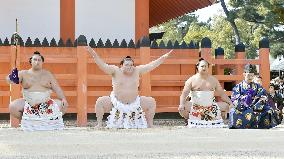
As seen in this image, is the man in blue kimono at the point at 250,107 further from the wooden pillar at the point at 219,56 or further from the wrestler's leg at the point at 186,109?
the wooden pillar at the point at 219,56

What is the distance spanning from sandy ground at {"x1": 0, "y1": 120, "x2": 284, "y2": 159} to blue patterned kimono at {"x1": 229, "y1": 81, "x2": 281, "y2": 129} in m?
1.17

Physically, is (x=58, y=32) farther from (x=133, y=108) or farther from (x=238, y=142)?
(x=238, y=142)

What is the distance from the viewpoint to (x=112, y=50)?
9.95 metres

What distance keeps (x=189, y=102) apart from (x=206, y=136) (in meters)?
1.98

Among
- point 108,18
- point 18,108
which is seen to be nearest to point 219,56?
point 108,18

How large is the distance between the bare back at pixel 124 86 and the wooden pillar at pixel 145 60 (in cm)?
119

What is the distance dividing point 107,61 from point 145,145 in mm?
4070

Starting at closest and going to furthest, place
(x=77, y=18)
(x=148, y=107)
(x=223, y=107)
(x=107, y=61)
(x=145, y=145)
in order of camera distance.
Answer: (x=145, y=145)
(x=148, y=107)
(x=223, y=107)
(x=107, y=61)
(x=77, y=18)

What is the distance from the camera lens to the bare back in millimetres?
8344

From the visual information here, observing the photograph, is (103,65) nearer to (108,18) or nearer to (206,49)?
(206,49)

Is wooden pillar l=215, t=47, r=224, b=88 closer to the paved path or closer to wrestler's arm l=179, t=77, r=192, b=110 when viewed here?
wrestler's arm l=179, t=77, r=192, b=110

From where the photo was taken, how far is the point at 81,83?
9422mm

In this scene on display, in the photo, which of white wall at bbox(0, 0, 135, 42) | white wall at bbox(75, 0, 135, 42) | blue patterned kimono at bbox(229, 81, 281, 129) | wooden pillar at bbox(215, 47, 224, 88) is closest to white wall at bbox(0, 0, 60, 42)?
white wall at bbox(0, 0, 135, 42)

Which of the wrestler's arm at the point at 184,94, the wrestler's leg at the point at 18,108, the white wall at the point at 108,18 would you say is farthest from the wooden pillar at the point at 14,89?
the wrestler's arm at the point at 184,94
